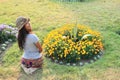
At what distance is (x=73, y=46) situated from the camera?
5.82 meters

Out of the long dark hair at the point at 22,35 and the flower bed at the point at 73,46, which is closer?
the long dark hair at the point at 22,35

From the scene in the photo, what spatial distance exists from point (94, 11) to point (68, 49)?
3370 millimetres

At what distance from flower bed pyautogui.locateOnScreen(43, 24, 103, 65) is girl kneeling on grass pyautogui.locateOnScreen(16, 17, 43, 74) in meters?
0.41

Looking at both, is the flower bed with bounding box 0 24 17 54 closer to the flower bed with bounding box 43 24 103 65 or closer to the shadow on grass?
the flower bed with bounding box 43 24 103 65

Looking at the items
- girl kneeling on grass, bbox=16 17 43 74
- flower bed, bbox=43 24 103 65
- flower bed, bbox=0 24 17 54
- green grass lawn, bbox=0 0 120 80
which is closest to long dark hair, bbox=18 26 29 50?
girl kneeling on grass, bbox=16 17 43 74

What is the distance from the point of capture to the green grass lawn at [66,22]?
547 cm

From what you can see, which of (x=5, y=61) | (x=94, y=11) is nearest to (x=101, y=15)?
(x=94, y=11)

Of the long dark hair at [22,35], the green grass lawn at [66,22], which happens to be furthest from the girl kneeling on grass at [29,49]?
the green grass lawn at [66,22]

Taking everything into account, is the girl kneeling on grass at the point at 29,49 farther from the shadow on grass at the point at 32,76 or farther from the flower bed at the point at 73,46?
the flower bed at the point at 73,46

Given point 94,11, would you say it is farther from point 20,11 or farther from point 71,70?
point 71,70

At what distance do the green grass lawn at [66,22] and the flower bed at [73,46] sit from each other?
190mm

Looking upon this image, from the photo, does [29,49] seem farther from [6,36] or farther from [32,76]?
[6,36]

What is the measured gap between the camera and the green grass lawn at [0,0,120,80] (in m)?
5.47

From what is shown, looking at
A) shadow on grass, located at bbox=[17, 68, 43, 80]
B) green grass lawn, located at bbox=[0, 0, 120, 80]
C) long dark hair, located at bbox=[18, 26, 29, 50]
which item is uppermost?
long dark hair, located at bbox=[18, 26, 29, 50]
